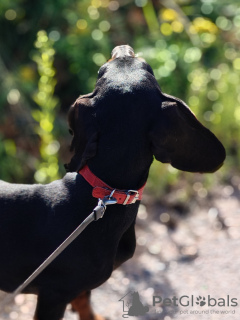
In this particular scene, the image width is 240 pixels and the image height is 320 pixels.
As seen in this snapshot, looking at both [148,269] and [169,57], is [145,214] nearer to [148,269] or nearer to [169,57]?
[148,269]

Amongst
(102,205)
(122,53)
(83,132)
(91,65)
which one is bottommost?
(91,65)

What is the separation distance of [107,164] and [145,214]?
1.98 metres

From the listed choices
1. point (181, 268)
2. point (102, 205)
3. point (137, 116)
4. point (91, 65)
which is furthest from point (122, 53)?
point (91, 65)

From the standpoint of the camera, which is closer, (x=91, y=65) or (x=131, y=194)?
(x=131, y=194)

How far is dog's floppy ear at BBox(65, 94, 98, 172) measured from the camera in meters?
2.50

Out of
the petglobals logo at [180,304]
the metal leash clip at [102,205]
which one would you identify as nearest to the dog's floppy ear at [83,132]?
the metal leash clip at [102,205]

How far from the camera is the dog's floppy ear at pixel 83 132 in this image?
2.50 m

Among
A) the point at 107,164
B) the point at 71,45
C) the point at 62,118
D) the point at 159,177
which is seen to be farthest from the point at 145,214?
the point at 107,164

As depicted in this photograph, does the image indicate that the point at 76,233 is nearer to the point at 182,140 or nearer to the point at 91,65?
the point at 182,140

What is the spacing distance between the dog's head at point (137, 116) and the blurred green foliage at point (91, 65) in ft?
6.02

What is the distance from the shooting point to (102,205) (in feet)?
8.02

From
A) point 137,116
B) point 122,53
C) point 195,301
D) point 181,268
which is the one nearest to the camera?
point 137,116

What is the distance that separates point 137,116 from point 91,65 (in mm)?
2488

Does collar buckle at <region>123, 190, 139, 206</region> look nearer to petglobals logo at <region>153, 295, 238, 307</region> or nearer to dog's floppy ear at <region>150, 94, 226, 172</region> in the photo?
dog's floppy ear at <region>150, 94, 226, 172</region>
